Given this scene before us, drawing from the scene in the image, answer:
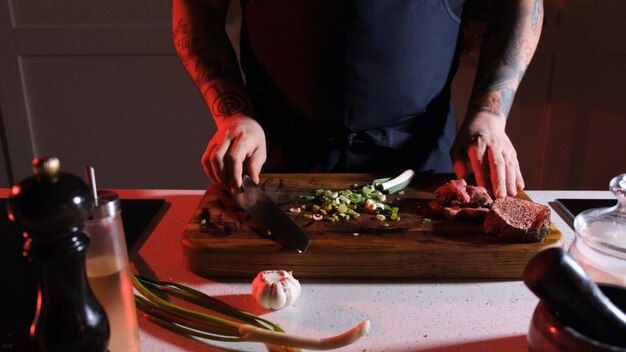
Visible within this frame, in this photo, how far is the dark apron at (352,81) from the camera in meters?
1.41

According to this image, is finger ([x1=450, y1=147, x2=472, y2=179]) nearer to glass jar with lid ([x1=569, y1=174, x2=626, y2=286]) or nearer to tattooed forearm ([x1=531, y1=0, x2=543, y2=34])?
glass jar with lid ([x1=569, y1=174, x2=626, y2=286])

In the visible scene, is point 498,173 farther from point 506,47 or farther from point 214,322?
point 214,322

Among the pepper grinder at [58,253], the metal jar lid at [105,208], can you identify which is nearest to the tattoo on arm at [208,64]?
the metal jar lid at [105,208]

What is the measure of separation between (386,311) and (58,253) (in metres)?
0.53

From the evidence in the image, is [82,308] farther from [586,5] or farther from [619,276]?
[586,5]

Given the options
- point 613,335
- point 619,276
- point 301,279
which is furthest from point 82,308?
point 619,276

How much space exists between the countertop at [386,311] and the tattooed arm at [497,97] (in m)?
0.23

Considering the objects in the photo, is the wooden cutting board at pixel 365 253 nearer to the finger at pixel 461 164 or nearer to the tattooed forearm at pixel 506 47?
the finger at pixel 461 164

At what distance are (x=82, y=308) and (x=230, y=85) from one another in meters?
1.01

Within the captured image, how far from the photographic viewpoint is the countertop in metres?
0.79

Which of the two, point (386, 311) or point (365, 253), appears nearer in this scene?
point (386, 311)

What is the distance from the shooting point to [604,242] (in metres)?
0.91

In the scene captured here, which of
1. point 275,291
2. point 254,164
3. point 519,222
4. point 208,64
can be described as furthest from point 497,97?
point 275,291

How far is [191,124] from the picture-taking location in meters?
3.00
